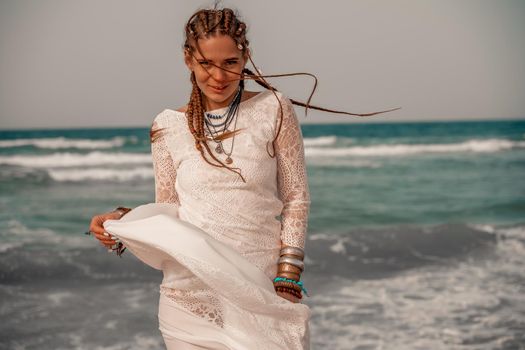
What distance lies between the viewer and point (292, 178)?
196 centimetres

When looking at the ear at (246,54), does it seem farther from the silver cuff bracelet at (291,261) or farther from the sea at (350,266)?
the sea at (350,266)

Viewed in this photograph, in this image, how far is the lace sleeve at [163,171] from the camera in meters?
2.03

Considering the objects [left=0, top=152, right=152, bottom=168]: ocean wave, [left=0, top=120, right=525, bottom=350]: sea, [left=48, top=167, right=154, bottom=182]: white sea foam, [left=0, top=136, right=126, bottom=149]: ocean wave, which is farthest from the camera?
[left=0, top=136, right=126, bottom=149]: ocean wave

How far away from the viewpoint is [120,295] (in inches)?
236

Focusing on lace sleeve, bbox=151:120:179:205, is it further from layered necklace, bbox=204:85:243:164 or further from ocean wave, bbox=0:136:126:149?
ocean wave, bbox=0:136:126:149

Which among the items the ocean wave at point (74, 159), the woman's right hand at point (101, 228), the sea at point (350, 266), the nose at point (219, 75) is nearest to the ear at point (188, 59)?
the nose at point (219, 75)

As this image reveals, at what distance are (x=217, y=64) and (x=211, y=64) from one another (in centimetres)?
2

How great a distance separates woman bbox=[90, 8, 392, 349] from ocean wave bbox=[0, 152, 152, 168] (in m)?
17.9

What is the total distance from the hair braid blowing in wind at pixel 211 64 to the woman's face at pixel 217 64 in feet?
0.04

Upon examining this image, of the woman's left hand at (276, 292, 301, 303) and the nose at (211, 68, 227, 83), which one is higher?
the nose at (211, 68, 227, 83)

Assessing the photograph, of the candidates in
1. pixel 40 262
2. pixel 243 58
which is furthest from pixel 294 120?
pixel 40 262

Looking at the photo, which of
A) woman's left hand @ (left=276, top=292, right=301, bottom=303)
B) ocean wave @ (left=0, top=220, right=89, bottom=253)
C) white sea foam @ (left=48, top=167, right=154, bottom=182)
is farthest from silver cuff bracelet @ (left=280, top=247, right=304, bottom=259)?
white sea foam @ (left=48, top=167, right=154, bottom=182)

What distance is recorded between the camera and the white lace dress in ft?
5.85

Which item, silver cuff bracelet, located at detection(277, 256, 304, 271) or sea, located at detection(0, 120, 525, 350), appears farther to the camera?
sea, located at detection(0, 120, 525, 350)
